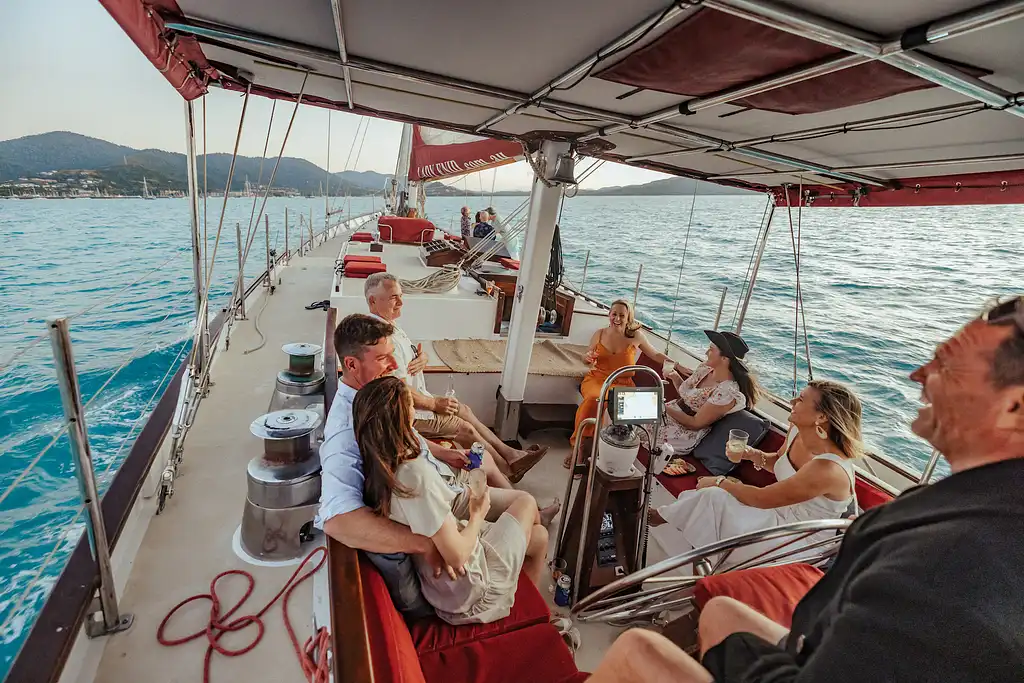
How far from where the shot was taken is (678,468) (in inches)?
107

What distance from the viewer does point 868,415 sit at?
700 cm

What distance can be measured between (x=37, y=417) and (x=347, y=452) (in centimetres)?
459

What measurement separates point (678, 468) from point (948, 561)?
227 centimetres

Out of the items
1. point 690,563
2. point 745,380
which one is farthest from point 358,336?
point 745,380

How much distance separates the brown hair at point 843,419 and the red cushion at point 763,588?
1.93 feet

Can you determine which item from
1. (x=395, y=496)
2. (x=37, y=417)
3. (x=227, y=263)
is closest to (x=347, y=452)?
(x=395, y=496)

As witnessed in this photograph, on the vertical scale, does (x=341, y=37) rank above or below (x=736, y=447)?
above

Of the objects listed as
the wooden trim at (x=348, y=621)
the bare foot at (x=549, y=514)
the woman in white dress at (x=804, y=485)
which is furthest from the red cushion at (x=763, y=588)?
the bare foot at (x=549, y=514)

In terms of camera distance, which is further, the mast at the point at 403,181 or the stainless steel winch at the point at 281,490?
the mast at the point at 403,181

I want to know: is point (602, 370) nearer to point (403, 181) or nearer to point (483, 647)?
point (483, 647)

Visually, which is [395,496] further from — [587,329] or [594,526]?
[587,329]

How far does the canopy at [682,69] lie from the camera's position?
0.97 metres

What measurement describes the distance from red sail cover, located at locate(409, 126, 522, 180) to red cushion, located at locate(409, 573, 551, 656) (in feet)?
11.5

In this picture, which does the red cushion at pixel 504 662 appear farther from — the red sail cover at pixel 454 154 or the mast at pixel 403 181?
the mast at pixel 403 181
